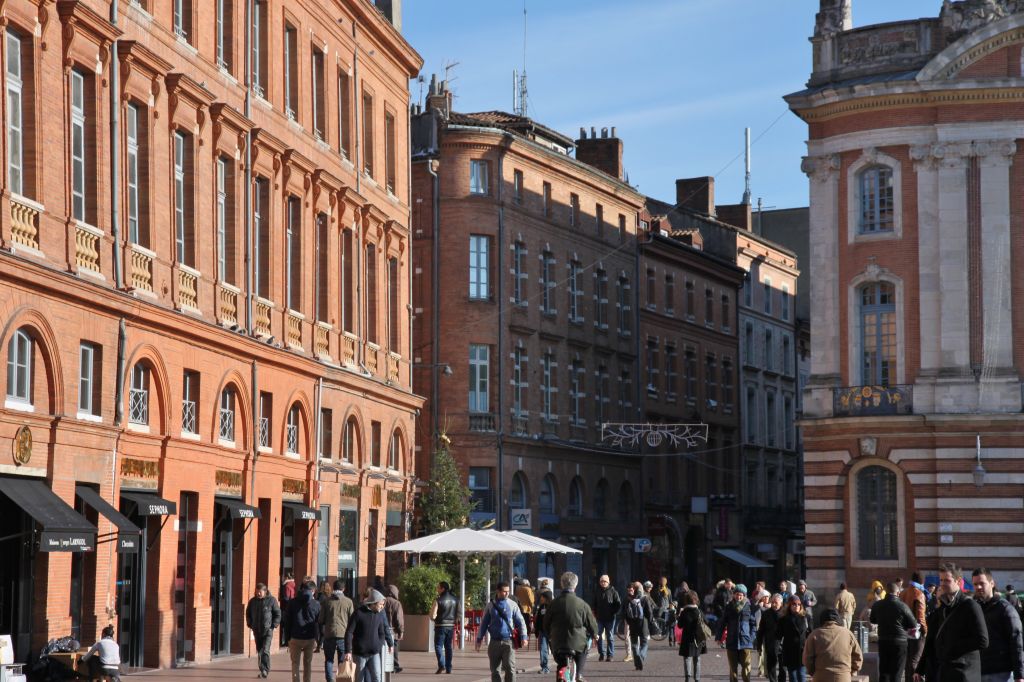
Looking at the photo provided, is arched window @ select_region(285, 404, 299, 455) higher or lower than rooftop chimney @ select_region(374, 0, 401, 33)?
lower

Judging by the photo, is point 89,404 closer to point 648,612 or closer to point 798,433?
point 648,612

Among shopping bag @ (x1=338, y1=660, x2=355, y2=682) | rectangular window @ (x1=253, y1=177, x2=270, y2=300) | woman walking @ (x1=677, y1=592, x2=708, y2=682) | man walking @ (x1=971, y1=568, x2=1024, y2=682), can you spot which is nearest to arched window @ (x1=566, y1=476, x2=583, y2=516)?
rectangular window @ (x1=253, y1=177, x2=270, y2=300)

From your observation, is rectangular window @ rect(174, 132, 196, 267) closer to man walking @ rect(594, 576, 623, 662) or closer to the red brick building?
the red brick building

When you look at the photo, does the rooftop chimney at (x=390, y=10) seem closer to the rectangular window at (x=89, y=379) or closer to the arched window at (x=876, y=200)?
the arched window at (x=876, y=200)

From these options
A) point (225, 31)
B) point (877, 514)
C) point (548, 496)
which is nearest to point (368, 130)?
point (225, 31)

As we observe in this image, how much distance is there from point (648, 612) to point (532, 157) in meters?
26.9

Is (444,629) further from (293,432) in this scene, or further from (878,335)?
(878,335)

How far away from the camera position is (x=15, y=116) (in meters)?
27.6

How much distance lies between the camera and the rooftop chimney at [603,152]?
252 ft

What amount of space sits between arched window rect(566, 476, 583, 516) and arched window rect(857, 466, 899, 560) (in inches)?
730

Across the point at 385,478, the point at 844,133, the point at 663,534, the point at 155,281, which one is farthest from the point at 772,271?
the point at 155,281

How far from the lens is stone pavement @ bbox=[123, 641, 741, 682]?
3241 cm

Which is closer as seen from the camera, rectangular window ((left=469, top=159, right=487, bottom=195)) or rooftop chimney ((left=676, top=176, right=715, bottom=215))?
rectangular window ((left=469, top=159, right=487, bottom=195))

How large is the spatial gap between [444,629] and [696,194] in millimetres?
56880
